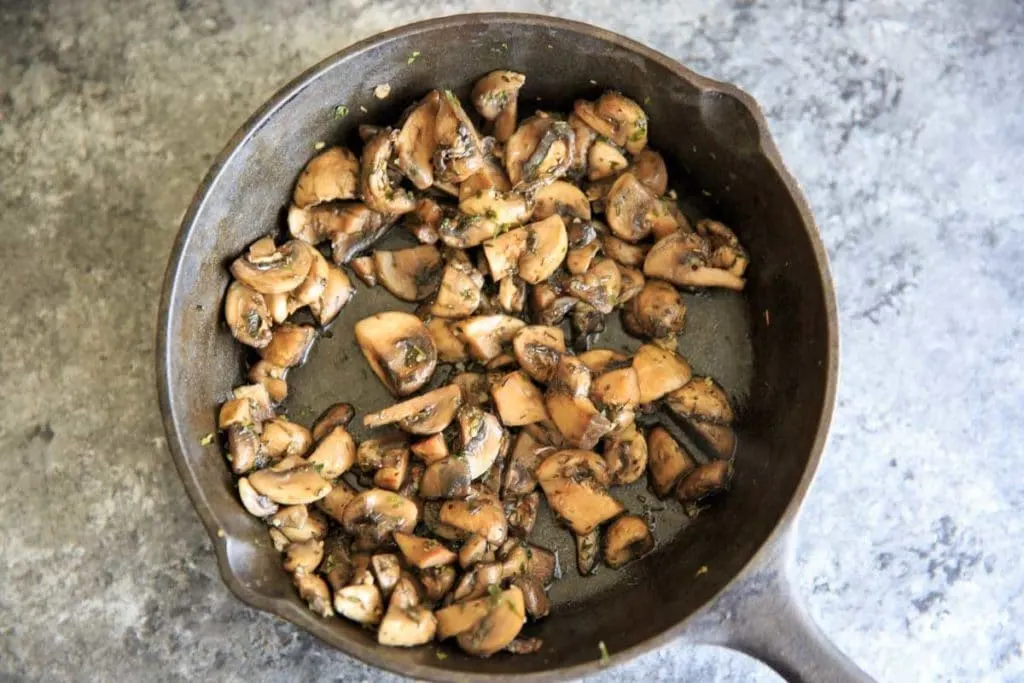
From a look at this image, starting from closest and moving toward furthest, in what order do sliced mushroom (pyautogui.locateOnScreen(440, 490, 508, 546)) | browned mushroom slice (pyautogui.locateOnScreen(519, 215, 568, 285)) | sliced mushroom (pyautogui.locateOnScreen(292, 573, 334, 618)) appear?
sliced mushroom (pyautogui.locateOnScreen(292, 573, 334, 618))
sliced mushroom (pyautogui.locateOnScreen(440, 490, 508, 546))
browned mushroom slice (pyautogui.locateOnScreen(519, 215, 568, 285))

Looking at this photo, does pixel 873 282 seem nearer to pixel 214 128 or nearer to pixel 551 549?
pixel 551 549

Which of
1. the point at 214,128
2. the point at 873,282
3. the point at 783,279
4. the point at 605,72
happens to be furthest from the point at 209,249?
the point at 873,282

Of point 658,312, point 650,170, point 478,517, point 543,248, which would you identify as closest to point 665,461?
point 658,312

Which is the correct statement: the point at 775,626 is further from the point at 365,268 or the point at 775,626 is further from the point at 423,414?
the point at 365,268

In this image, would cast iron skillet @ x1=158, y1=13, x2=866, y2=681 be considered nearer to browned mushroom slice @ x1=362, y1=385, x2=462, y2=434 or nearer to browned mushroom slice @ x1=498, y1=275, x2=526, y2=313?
browned mushroom slice @ x1=362, y1=385, x2=462, y2=434

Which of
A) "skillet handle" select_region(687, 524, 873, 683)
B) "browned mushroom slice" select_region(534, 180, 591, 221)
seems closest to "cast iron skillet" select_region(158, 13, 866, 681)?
"skillet handle" select_region(687, 524, 873, 683)

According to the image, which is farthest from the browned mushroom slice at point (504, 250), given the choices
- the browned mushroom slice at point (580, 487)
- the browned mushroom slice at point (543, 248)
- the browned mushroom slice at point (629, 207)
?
the browned mushroom slice at point (580, 487)

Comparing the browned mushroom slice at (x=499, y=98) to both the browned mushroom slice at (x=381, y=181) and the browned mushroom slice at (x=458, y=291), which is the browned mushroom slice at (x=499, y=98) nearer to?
the browned mushroom slice at (x=381, y=181)
